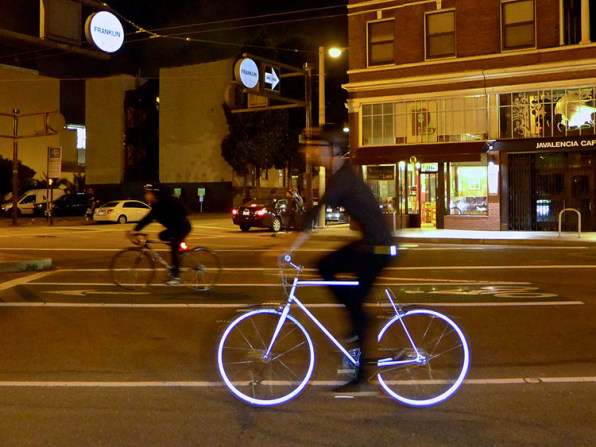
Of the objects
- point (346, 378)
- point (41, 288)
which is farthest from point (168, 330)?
point (41, 288)

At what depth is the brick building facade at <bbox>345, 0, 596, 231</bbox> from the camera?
23.1 metres

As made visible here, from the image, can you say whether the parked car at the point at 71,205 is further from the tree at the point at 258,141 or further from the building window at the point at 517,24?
the building window at the point at 517,24

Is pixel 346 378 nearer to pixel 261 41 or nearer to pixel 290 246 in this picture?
pixel 290 246

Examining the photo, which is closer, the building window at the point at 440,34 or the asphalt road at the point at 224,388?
the asphalt road at the point at 224,388

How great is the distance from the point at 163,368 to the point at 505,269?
29.3 ft

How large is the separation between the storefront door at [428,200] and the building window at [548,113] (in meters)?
3.79

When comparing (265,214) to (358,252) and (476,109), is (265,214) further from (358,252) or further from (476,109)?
(358,252)

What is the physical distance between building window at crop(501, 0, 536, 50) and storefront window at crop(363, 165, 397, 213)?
642cm

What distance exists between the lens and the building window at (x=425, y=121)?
24.6 metres

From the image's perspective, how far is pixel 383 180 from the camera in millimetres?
26750

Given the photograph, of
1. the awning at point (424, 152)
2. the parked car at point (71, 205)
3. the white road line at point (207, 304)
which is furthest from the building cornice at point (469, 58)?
the parked car at point (71, 205)

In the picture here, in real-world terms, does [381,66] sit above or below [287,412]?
above

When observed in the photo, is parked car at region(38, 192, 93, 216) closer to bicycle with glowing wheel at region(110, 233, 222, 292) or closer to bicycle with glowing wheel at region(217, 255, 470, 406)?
bicycle with glowing wheel at region(110, 233, 222, 292)

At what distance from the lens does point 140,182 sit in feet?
185
